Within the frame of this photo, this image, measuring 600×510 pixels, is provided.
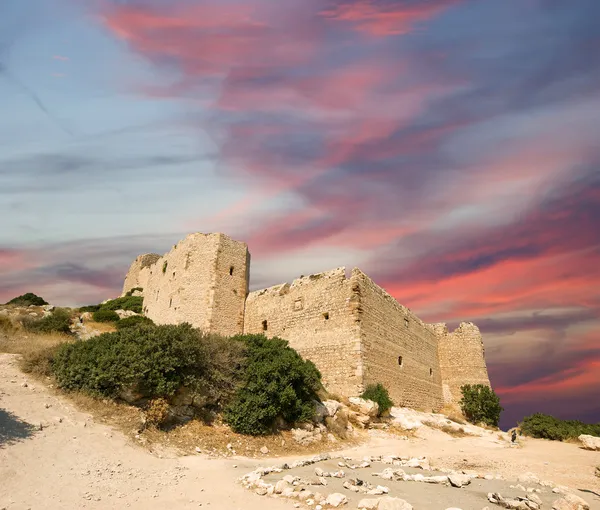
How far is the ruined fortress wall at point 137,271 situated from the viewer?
4072cm

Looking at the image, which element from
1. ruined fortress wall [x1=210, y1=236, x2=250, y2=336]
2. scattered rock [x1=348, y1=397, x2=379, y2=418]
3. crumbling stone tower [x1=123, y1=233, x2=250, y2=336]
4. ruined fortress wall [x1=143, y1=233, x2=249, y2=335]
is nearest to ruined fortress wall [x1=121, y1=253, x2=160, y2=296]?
crumbling stone tower [x1=123, y1=233, x2=250, y2=336]

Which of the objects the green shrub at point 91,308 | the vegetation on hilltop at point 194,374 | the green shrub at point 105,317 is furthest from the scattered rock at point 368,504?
the green shrub at point 91,308

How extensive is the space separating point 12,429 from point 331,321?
1224cm

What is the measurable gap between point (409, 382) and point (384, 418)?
548 cm

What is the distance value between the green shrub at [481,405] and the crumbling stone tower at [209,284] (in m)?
16.2

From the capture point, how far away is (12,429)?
23.5 ft

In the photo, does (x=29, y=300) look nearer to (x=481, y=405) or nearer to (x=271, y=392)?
(x=271, y=392)

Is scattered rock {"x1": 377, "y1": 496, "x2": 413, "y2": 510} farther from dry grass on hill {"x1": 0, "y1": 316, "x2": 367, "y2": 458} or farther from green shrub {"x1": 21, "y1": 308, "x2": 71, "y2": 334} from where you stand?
green shrub {"x1": 21, "y1": 308, "x2": 71, "y2": 334}

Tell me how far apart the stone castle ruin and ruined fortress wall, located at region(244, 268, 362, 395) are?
0.14 ft

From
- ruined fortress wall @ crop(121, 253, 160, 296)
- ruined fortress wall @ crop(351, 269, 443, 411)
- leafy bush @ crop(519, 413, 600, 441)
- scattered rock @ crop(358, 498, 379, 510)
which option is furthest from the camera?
ruined fortress wall @ crop(121, 253, 160, 296)

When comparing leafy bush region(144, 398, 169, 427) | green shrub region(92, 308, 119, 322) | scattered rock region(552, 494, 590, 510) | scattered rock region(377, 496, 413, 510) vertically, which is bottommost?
scattered rock region(552, 494, 590, 510)

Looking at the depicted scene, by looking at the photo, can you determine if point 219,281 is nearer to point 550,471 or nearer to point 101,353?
point 101,353

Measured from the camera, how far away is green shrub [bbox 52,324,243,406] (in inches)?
376

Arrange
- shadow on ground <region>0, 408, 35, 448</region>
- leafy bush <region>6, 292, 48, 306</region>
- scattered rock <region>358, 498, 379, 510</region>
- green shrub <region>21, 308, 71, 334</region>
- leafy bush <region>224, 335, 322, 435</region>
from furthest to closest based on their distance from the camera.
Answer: leafy bush <region>6, 292, 48, 306</region>
green shrub <region>21, 308, 71, 334</region>
leafy bush <region>224, 335, 322, 435</region>
shadow on ground <region>0, 408, 35, 448</region>
scattered rock <region>358, 498, 379, 510</region>
